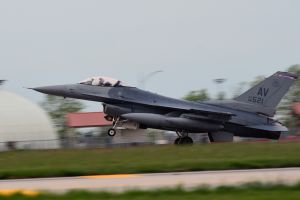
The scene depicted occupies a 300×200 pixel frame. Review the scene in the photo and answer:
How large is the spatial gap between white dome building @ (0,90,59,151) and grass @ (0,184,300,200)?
36.1 m

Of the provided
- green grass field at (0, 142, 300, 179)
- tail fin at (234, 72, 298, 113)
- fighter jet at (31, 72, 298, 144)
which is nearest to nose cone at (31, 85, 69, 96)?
fighter jet at (31, 72, 298, 144)

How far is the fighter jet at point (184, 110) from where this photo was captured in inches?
1315

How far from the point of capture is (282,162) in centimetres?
2031

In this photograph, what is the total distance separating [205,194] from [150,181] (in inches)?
130

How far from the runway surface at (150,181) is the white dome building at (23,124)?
103 ft

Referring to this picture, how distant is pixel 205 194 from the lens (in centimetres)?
1279

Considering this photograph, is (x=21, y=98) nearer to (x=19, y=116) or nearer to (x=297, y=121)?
(x=19, y=116)

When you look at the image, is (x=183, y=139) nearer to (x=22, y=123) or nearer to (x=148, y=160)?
(x=148, y=160)

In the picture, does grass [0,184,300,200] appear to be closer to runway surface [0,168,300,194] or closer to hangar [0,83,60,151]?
runway surface [0,168,300,194]

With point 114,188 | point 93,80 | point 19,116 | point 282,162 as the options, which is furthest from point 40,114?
point 114,188

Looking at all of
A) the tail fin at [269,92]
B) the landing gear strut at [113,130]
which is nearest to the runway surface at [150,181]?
the landing gear strut at [113,130]

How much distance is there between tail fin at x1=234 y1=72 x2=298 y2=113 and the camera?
115 feet

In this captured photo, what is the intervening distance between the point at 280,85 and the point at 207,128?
4.93 m

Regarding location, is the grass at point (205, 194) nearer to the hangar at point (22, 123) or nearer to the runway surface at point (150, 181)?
the runway surface at point (150, 181)
